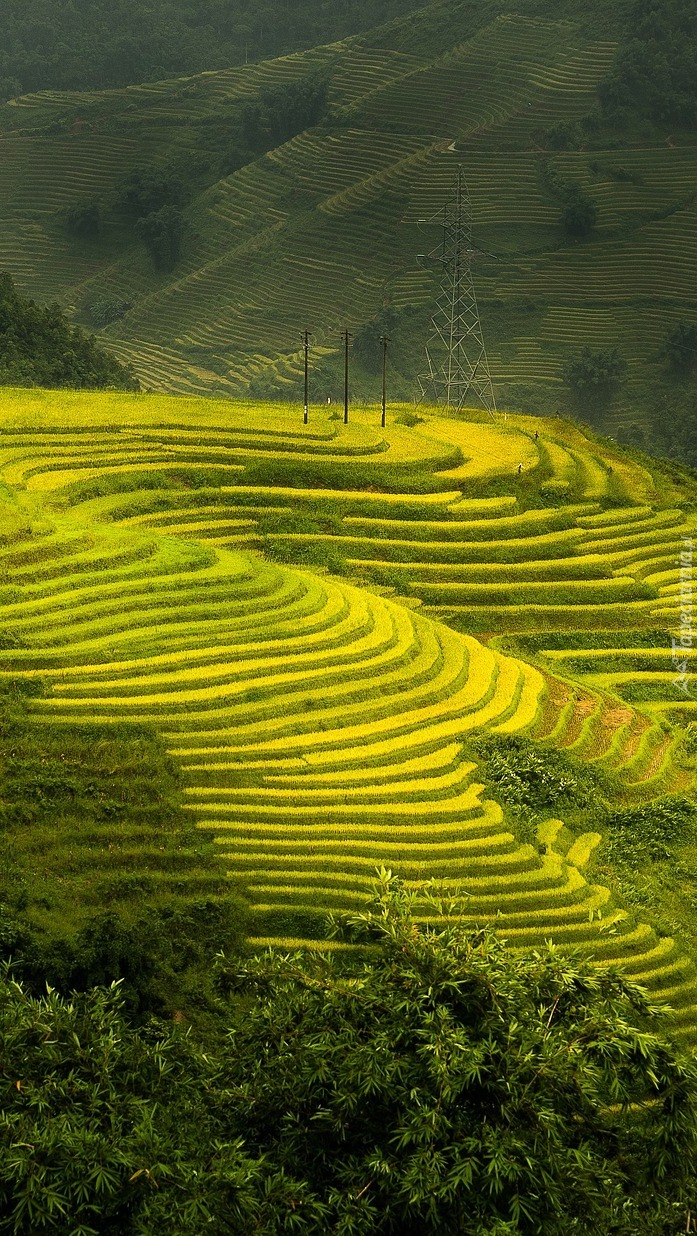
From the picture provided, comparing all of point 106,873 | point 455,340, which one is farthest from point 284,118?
point 106,873

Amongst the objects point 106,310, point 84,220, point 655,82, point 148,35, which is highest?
point 148,35

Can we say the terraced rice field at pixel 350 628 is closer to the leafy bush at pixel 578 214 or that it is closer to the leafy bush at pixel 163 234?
the leafy bush at pixel 578 214

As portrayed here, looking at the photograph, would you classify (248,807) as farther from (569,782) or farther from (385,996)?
(385,996)

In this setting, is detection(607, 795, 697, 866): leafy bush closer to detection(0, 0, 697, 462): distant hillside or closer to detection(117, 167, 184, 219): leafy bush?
detection(0, 0, 697, 462): distant hillside

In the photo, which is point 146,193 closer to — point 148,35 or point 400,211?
point 400,211

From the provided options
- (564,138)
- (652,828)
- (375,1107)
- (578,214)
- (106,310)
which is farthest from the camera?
(564,138)

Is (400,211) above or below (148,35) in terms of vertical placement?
below

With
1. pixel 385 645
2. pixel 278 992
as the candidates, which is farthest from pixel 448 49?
pixel 278 992
